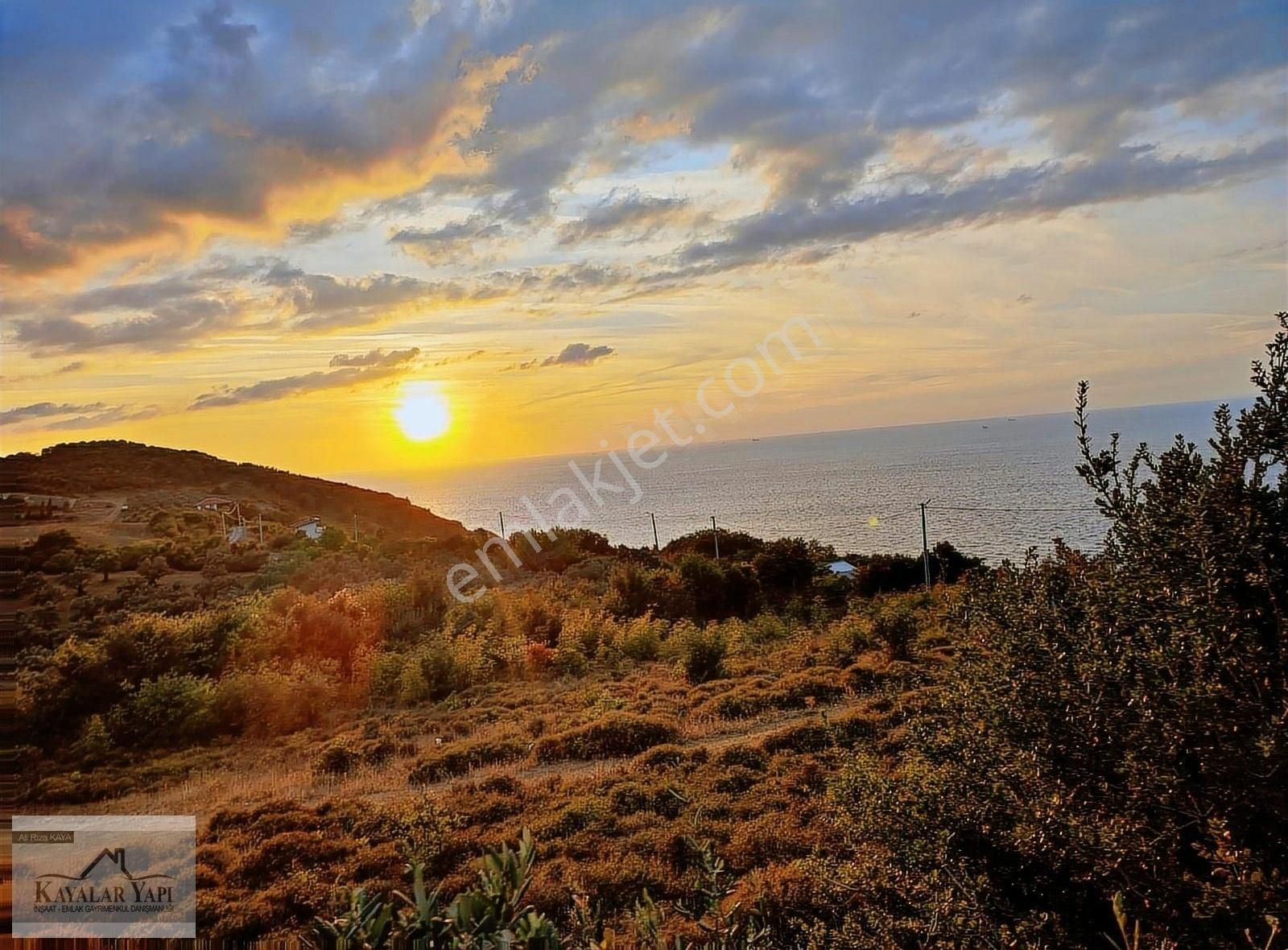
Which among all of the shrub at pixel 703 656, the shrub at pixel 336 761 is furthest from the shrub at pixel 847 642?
the shrub at pixel 336 761

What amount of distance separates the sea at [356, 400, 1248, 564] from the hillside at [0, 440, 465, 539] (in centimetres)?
532

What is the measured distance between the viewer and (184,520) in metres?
25.1

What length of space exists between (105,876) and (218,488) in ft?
112

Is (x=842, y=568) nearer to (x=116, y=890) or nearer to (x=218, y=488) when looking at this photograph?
(x=116, y=890)

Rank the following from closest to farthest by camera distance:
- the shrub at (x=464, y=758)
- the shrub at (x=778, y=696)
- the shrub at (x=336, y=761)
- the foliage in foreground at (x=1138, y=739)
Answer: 1. the foliage in foreground at (x=1138, y=739)
2. the shrub at (x=464, y=758)
3. the shrub at (x=336, y=761)
4. the shrub at (x=778, y=696)

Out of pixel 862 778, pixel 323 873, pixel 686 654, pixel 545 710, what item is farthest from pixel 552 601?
pixel 862 778

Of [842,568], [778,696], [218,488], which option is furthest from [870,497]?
[778,696]

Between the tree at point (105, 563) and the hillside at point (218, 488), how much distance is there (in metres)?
5.38

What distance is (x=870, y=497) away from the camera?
5719cm

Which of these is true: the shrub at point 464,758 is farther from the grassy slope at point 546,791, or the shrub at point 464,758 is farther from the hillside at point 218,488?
the hillside at point 218,488

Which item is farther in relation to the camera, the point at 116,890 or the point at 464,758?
the point at 464,758

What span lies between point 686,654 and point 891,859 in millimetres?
7767

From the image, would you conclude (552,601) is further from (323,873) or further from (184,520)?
(184,520)

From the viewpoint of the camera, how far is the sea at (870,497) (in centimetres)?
2777
